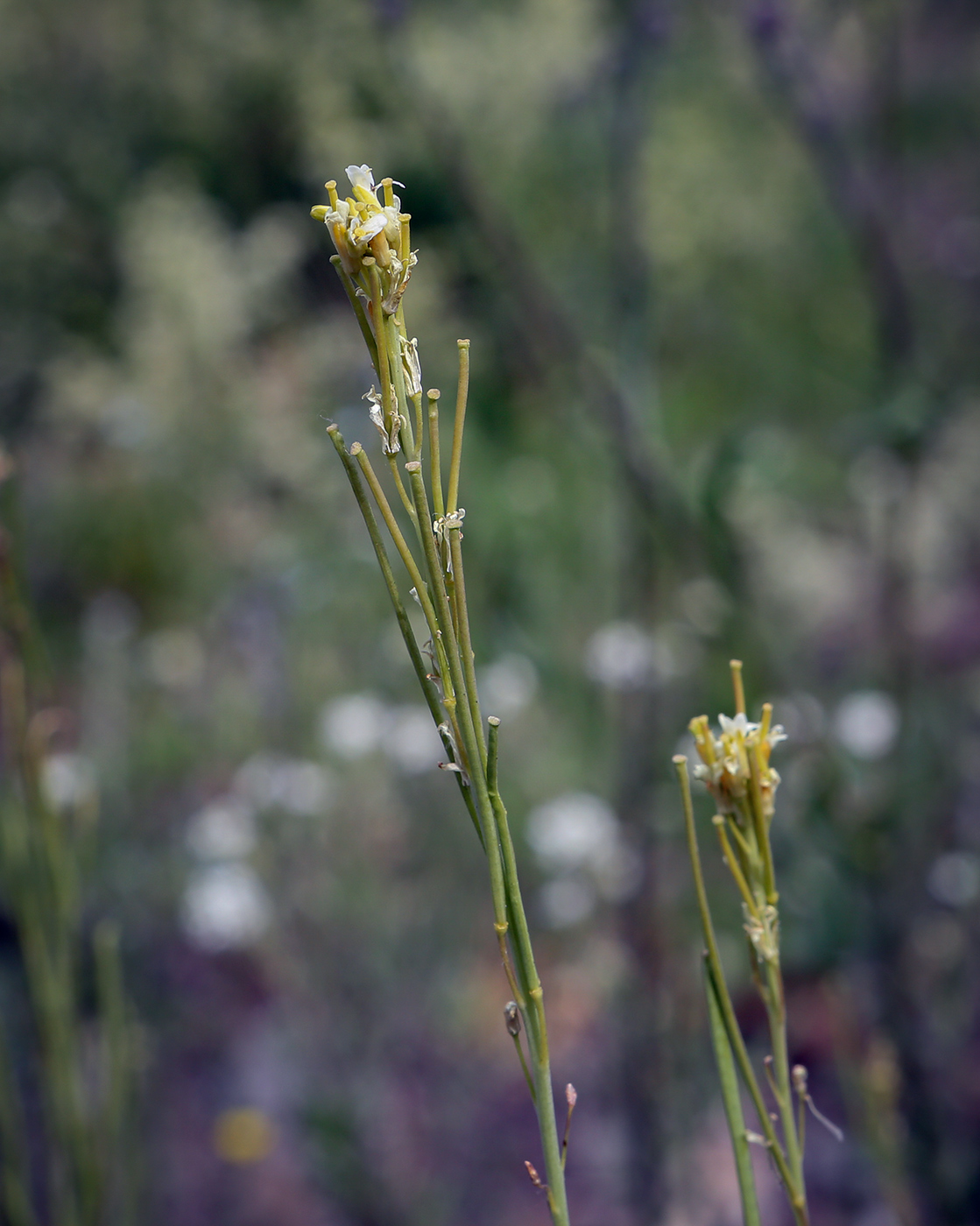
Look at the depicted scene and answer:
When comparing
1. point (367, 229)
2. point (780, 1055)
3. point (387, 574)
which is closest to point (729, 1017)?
point (780, 1055)

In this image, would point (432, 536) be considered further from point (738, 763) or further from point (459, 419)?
point (738, 763)

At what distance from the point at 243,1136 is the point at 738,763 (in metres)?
1.48

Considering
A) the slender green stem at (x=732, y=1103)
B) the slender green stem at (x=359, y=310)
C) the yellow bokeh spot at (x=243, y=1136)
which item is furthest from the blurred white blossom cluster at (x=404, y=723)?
the slender green stem at (x=359, y=310)

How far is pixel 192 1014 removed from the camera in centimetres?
182

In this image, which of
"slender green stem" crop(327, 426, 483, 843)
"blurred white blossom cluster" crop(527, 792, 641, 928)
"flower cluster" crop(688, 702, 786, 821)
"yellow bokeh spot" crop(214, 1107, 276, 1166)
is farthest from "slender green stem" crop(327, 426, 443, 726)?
"yellow bokeh spot" crop(214, 1107, 276, 1166)

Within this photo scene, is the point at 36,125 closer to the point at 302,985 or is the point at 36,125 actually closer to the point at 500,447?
the point at 500,447

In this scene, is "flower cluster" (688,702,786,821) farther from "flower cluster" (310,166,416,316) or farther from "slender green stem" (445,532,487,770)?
"flower cluster" (310,166,416,316)

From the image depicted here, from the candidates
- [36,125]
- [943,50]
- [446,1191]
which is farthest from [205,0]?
[446,1191]

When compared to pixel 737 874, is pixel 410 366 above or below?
above

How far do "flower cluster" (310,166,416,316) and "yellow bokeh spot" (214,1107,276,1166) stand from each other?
1.55m

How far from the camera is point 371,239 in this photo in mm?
338

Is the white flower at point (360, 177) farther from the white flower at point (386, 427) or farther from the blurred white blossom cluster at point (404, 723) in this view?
the blurred white blossom cluster at point (404, 723)

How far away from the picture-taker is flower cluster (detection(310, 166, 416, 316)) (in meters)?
0.34

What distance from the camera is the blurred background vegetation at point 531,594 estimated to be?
3.67 ft
